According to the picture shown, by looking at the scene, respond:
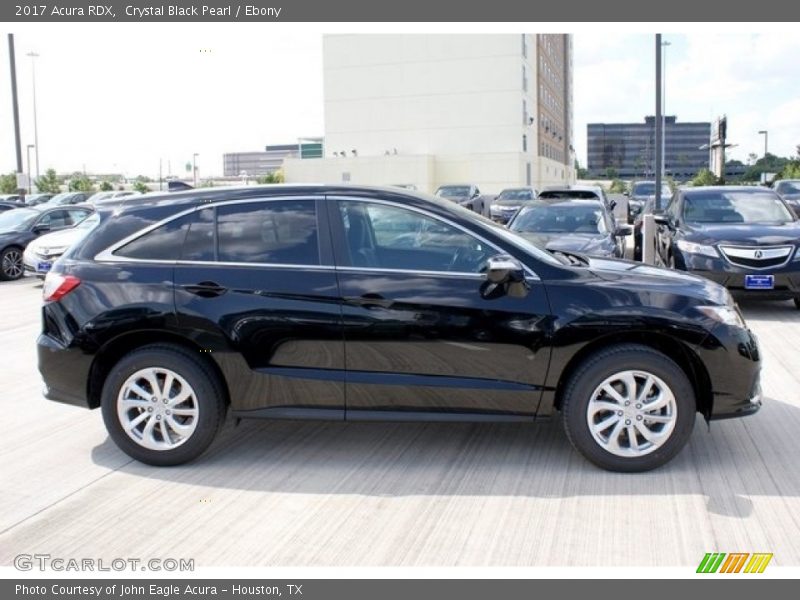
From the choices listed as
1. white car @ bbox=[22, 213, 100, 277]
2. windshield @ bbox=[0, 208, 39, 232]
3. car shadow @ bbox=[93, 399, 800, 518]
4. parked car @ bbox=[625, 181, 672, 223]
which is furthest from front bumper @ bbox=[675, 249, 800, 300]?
parked car @ bbox=[625, 181, 672, 223]

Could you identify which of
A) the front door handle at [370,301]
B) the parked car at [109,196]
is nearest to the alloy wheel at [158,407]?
the front door handle at [370,301]

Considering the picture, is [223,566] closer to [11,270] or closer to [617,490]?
[617,490]

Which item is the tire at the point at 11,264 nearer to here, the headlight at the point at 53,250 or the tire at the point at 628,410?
the headlight at the point at 53,250

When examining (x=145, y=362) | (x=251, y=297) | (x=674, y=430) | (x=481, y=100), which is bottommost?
(x=674, y=430)

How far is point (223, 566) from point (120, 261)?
2.25m

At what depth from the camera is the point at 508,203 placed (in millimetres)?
28625

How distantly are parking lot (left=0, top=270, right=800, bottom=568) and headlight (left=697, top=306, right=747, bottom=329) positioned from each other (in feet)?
2.91

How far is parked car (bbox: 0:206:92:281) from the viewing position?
16406mm

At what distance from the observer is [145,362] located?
5137mm

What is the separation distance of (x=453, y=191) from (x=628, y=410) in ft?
99.6

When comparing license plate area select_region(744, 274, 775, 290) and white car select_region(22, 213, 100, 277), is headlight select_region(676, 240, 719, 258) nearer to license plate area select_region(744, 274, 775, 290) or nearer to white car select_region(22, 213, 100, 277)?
license plate area select_region(744, 274, 775, 290)

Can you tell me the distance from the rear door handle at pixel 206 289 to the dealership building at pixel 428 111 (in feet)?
174

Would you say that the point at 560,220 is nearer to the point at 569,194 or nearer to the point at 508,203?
the point at 569,194
